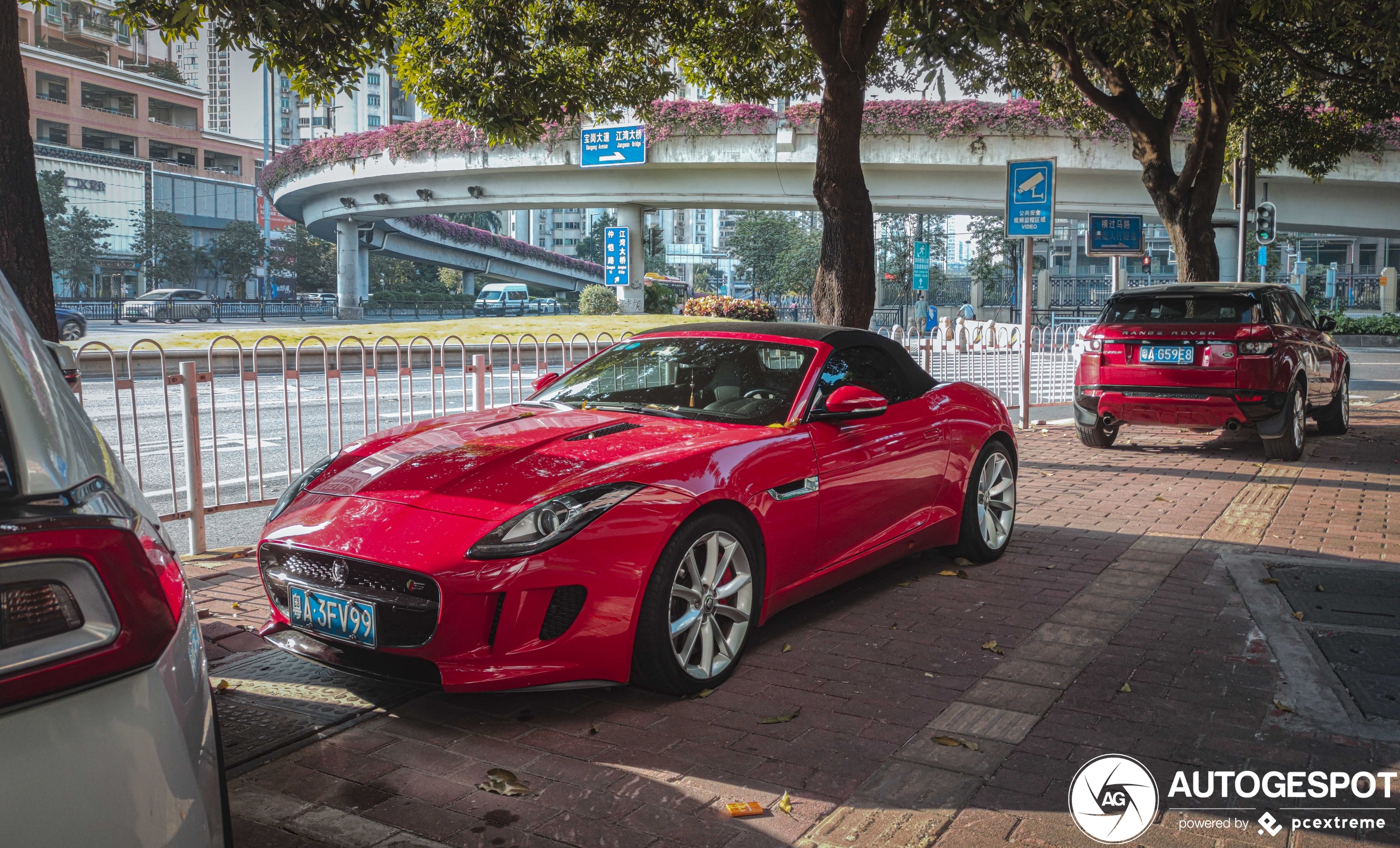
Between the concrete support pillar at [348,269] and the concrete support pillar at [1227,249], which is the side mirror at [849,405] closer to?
the concrete support pillar at [1227,249]

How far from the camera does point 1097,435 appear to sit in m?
11.2

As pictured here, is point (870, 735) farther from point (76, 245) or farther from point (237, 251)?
point (237, 251)

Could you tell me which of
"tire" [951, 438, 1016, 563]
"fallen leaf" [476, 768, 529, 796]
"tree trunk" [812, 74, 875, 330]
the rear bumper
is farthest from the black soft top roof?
the rear bumper

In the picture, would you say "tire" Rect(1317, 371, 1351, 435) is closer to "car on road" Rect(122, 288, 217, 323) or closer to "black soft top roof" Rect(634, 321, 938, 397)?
"black soft top roof" Rect(634, 321, 938, 397)

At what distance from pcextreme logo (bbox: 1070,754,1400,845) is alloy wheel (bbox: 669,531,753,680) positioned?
53.7 inches

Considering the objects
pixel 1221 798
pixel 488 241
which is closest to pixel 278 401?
pixel 1221 798

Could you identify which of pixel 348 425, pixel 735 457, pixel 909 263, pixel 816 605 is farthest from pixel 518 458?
pixel 909 263

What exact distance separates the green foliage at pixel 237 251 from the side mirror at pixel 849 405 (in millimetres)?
72776

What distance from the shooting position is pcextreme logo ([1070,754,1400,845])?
3.06 metres

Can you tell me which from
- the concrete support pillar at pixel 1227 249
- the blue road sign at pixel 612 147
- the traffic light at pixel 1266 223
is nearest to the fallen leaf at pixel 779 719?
the traffic light at pixel 1266 223

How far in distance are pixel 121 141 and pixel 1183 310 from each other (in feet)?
276

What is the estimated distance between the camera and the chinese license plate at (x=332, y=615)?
3.56 m

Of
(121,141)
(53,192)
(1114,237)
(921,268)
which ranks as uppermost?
(121,141)

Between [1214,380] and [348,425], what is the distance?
334 inches
